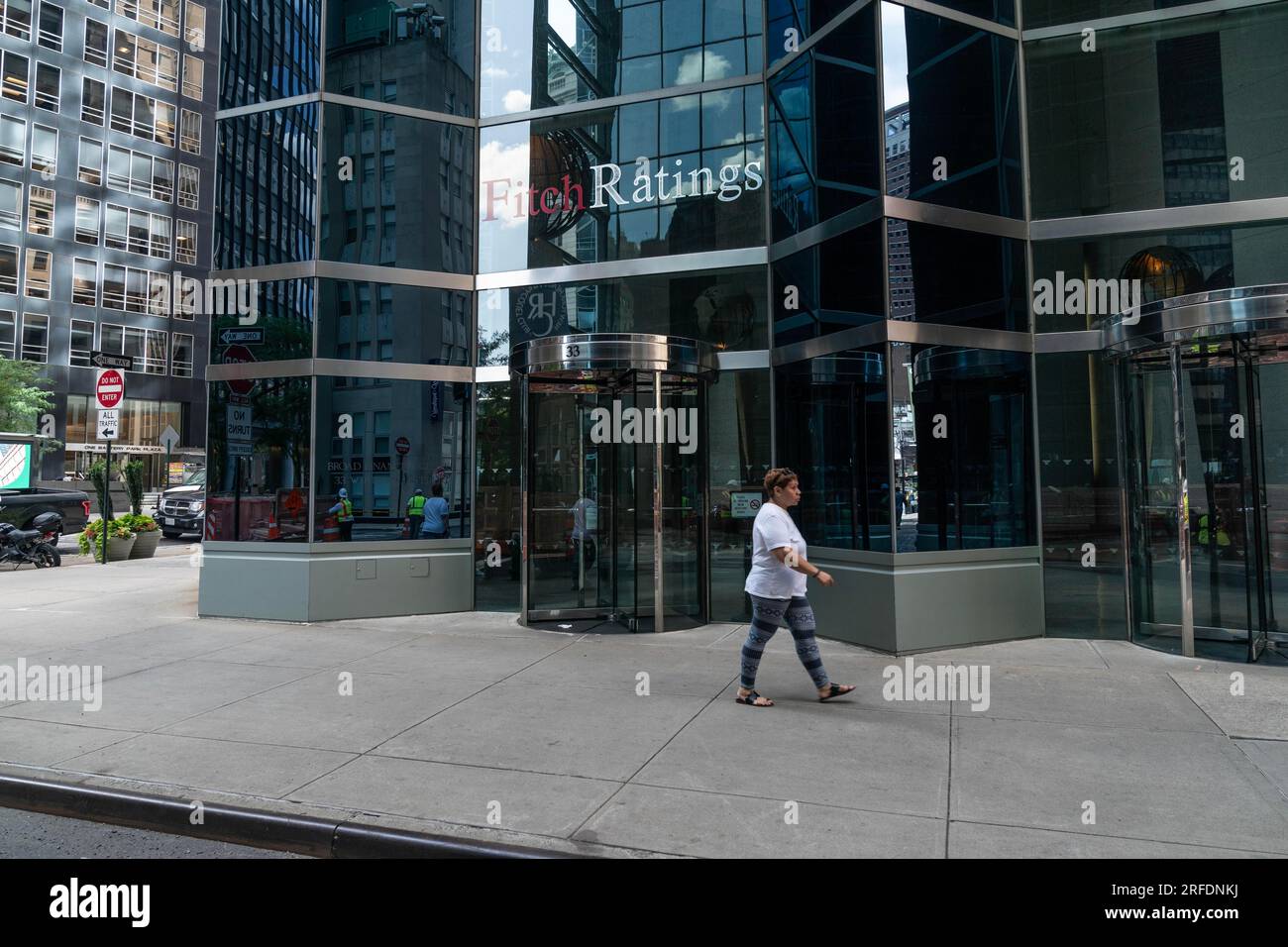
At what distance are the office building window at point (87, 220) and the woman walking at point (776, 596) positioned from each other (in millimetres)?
52391

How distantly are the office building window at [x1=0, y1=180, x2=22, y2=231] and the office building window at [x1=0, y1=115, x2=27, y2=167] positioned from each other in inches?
45.7

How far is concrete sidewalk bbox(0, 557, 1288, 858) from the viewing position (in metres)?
4.38

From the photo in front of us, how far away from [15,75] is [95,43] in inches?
197

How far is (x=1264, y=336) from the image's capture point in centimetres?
849

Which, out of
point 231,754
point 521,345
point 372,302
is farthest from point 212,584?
point 231,754

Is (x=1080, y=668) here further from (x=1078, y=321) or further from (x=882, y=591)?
(x=1078, y=321)

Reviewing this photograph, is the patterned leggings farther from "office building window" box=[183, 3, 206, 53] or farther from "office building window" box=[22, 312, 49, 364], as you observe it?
"office building window" box=[183, 3, 206, 53]

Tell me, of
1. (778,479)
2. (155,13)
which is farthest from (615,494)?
(155,13)

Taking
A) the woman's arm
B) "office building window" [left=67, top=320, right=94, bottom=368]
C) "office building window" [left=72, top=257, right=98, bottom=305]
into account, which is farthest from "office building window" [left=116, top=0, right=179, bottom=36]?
the woman's arm

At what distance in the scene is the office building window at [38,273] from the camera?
44.9 meters

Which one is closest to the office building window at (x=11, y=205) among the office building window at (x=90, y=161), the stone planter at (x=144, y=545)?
the office building window at (x=90, y=161)

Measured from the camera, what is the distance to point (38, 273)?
45.2 meters

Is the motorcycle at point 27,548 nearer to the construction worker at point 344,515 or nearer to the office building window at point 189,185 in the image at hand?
the construction worker at point 344,515
